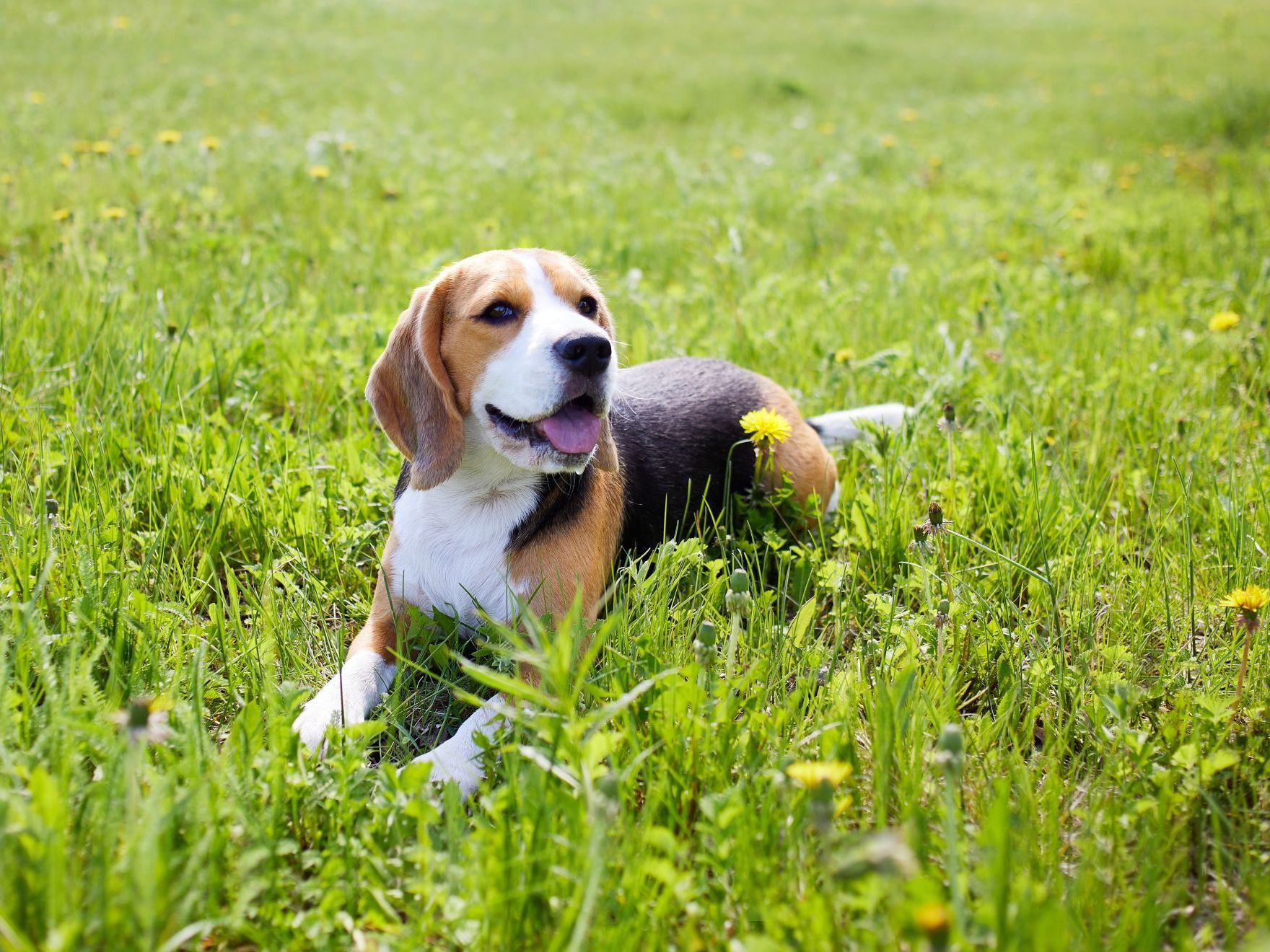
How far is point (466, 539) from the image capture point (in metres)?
2.90

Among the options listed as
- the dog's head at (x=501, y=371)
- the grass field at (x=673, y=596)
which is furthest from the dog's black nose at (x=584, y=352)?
the grass field at (x=673, y=596)

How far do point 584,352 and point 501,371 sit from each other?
0.26 meters

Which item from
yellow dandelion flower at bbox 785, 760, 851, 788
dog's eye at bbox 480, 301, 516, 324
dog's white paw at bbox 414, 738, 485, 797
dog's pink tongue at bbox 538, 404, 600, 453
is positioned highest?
dog's eye at bbox 480, 301, 516, 324

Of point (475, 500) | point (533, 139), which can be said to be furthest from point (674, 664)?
point (533, 139)

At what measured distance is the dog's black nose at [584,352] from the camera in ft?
8.73

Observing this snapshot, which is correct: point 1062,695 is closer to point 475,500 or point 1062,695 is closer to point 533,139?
point 475,500

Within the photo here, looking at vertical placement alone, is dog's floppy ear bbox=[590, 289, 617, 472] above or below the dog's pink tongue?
below

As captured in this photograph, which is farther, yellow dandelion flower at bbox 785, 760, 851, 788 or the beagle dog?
the beagle dog

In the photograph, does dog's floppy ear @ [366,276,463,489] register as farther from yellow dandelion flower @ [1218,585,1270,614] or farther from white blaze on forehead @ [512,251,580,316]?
yellow dandelion flower @ [1218,585,1270,614]

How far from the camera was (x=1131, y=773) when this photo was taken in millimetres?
2254

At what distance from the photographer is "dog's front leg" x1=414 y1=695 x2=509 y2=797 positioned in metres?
2.25

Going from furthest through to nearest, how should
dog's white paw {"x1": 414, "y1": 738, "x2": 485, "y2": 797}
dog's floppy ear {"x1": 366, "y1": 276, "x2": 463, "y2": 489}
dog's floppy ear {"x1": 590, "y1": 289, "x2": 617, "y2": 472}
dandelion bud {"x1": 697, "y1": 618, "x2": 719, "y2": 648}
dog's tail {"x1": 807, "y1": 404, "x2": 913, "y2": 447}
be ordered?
dog's tail {"x1": 807, "y1": 404, "x2": 913, "y2": 447}, dog's floppy ear {"x1": 590, "y1": 289, "x2": 617, "y2": 472}, dog's floppy ear {"x1": 366, "y1": 276, "x2": 463, "y2": 489}, dog's white paw {"x1": 414, "y1": 738, "x2": 485, "y2": 797}, dandelion bud {"x1": 697, "y1": 618, "x2": 719, "y2": 648}

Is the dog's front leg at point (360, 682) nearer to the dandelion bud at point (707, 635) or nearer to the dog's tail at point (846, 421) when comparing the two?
the dandelion bud at point (707, 635)

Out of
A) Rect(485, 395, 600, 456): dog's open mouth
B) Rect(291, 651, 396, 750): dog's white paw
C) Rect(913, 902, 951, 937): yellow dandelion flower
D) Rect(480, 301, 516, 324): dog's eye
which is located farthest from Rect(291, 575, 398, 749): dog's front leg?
Rect(913, 902, 951, 937): yellow dandelion flower
